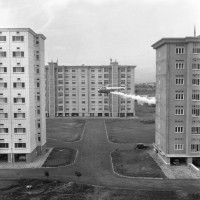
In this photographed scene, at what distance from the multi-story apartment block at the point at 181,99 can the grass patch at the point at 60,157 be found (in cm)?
1972

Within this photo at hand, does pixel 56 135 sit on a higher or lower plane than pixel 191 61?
lower

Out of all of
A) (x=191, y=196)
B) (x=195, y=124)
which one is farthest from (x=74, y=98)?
(x=191, y=196)

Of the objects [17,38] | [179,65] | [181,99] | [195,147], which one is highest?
[17,38]

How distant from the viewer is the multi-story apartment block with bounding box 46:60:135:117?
13600 cm

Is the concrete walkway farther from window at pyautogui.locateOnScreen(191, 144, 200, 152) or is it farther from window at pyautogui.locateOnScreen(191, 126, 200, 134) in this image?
window at pyautogui.locateOnScreen(191, 126, 200, 134)

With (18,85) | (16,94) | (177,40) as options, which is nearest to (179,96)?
(177,40)

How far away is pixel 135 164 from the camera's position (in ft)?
177

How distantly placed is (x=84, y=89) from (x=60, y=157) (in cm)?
8023

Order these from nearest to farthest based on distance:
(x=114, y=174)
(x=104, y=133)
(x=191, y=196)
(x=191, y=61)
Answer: (x=191, y=196)
(x=114, y=174)
(x=191, y=61)
(x=104, y=133)

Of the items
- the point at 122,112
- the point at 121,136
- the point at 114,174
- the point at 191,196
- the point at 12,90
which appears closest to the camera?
the point at 191,196

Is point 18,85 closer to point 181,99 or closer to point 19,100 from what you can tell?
point 19,100

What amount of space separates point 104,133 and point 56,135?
15.4 meters

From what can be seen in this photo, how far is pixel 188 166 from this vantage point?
2035 inches

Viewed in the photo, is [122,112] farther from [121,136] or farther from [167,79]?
[167,79]
